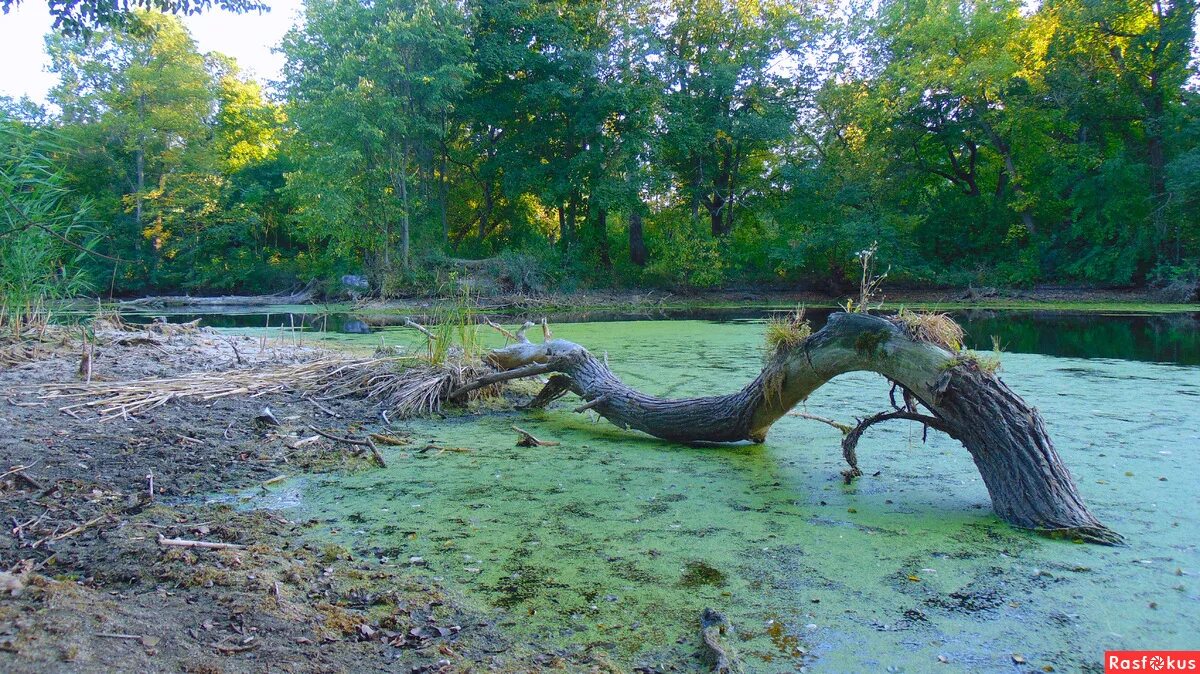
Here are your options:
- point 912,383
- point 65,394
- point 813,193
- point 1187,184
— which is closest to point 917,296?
point 813,193

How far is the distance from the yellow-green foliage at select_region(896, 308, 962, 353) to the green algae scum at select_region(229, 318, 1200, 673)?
69 cm

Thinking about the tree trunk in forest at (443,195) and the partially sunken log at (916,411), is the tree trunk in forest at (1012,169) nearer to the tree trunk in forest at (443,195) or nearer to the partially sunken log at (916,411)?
the tree trunk in forest at (443,195)

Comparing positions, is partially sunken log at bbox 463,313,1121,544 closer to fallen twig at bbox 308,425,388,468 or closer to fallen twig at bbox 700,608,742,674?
fallen twig at bbox 308,425,388,468

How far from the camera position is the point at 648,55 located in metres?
21.1

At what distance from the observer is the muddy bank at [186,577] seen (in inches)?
64.7

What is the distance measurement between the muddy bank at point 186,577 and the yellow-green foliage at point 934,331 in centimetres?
206

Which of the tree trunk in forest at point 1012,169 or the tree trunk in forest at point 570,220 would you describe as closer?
the tree trunk in forest at point 1012,169

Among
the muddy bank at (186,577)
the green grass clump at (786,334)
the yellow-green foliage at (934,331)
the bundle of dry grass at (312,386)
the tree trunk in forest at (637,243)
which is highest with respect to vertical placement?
the tree trunk in forest at (637,243)

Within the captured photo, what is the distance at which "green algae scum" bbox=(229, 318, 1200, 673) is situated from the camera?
1902mm

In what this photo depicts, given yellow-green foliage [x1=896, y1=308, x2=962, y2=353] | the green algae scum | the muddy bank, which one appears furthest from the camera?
yellow-green foliage [x1=896, y1=308, x2=962, y2=353]

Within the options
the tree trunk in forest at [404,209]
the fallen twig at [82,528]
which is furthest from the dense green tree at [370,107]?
the fallen twig at [82,528]

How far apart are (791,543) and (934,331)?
3.89ft

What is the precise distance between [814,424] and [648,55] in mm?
18739

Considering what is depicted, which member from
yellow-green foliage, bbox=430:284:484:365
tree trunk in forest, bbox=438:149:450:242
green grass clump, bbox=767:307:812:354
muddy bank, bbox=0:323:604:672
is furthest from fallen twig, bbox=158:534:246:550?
tree trunk in forest, bbox=438:149:450:242
